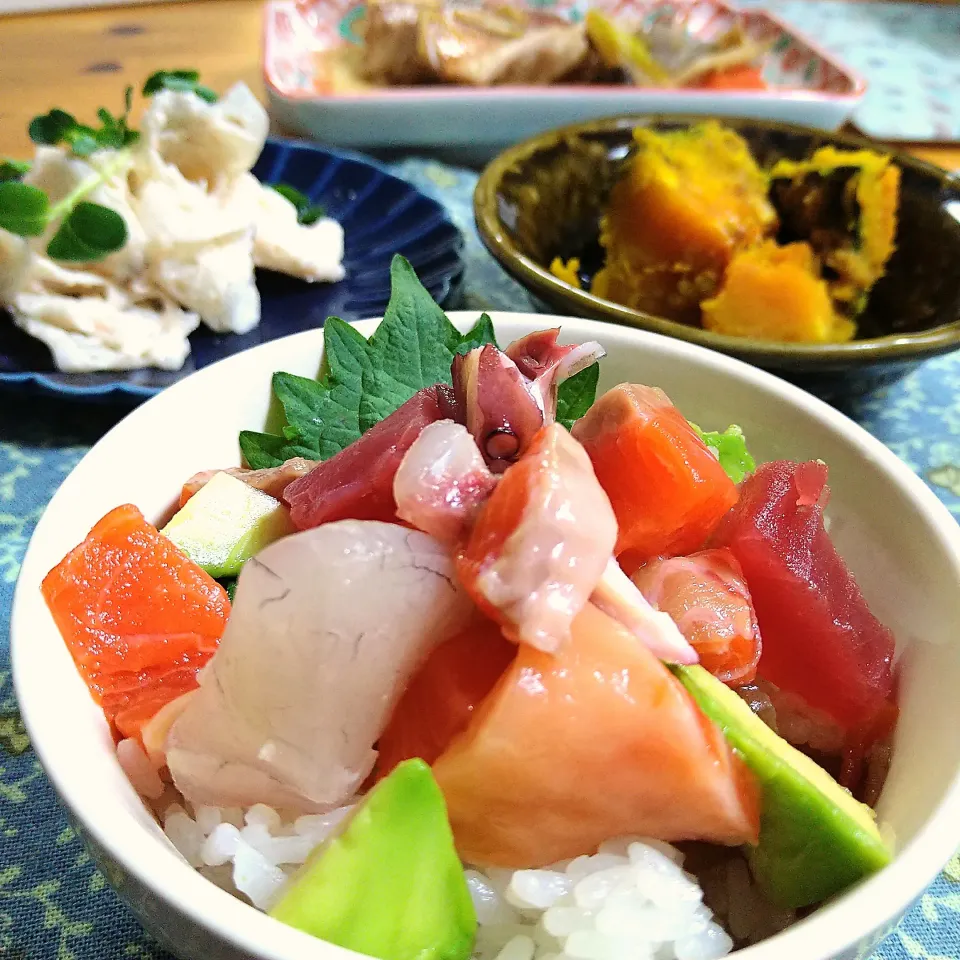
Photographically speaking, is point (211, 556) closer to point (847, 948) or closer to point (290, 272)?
point (847, 948)

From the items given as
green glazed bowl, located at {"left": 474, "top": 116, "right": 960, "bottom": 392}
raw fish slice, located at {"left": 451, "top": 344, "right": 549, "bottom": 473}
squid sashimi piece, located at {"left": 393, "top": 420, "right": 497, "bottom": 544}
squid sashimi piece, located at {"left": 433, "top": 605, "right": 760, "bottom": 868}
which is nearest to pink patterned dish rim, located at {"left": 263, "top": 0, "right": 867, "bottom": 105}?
green glazed bowl, located at {"left": 474, "top": 116, "right": 960, "bottom": 392}

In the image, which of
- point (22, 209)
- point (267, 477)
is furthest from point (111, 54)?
point (267, 477)

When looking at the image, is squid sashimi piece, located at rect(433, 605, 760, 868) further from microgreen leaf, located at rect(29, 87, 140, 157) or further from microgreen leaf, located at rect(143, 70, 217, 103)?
microgreen leaf, located at rect(143, 70, 217, 103)

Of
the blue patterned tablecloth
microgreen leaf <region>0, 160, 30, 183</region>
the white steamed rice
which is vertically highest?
the white steamed rice

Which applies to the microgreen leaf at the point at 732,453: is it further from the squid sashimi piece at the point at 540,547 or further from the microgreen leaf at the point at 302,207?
the microgreen leaf at the point at 302,207

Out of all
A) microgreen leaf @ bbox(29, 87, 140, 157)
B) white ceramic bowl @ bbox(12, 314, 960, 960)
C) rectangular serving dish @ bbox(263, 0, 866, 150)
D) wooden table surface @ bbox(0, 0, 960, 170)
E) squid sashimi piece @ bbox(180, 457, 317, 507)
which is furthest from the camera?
wooden table surface @ bbox(0, 0, 960, 170)

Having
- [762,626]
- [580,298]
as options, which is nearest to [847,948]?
[762,626]
